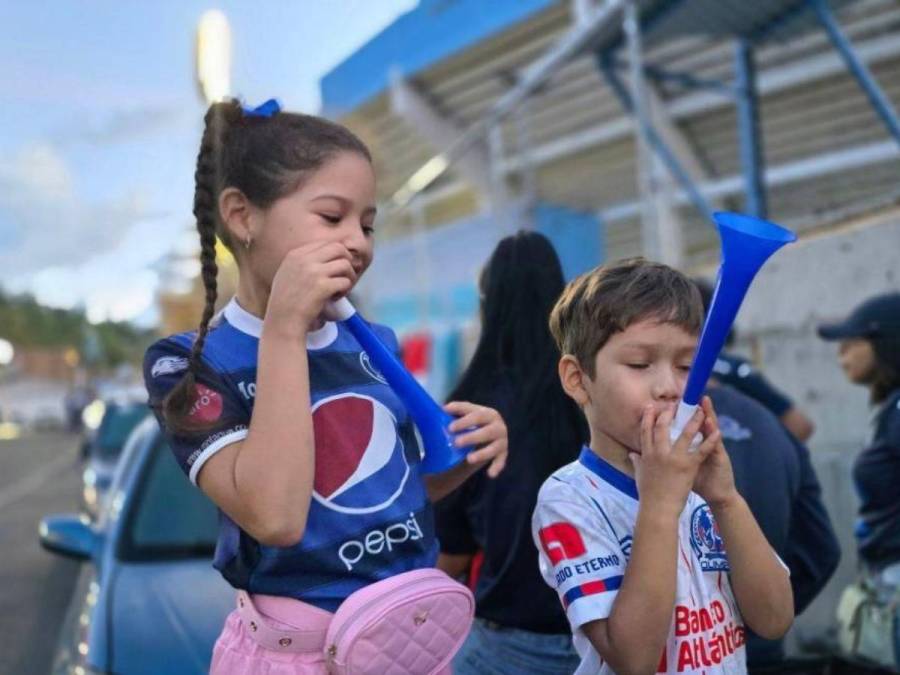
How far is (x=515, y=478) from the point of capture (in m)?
2.27

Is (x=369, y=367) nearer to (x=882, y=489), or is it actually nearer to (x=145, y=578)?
(x=882, y=489)

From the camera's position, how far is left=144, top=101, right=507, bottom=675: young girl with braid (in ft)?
4.55

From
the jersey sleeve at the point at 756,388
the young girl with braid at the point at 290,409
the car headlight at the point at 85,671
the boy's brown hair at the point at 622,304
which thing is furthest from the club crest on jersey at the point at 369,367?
the jersey sleeve at the point at 756,388

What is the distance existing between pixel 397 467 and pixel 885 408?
215cm

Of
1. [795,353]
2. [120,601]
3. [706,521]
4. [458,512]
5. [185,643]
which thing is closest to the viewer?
[706,521]

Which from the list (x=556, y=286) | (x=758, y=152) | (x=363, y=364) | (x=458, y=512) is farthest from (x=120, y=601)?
(x=758, y=152)

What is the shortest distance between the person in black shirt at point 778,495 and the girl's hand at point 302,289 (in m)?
1.37

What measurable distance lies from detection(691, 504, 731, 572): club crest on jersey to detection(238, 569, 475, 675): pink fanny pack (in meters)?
0.38

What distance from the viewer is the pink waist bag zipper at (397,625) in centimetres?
141

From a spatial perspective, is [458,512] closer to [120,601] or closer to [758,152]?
[120,601]

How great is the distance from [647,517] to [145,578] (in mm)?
2627

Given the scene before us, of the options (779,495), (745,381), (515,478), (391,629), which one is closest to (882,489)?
(745,381)

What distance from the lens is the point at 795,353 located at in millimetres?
5402

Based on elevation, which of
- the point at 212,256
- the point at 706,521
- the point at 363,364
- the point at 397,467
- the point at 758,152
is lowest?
the point at 706,521
